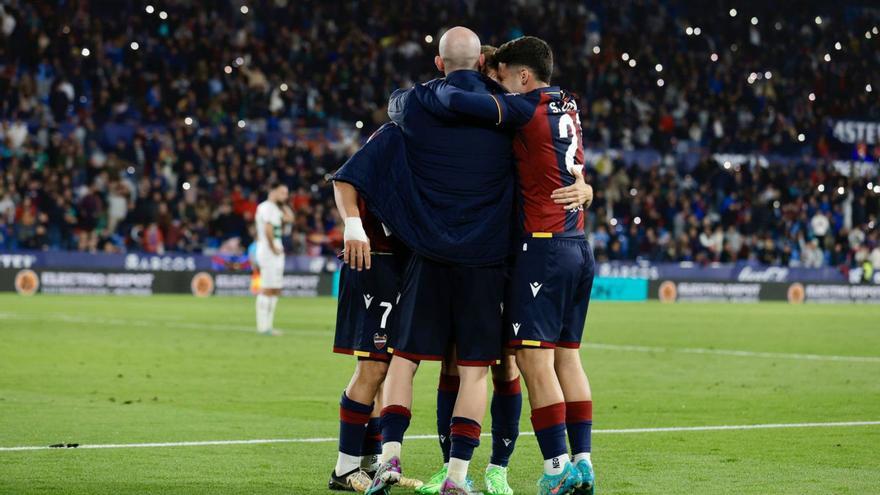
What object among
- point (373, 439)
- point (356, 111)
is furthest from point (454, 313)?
point (356, 111)

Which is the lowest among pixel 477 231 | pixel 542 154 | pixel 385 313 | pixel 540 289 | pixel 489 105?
pixel 385 313

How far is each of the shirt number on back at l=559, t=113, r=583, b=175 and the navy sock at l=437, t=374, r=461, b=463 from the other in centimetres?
139

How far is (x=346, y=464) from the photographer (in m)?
7.27

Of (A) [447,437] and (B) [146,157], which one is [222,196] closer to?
(B) [146,157]

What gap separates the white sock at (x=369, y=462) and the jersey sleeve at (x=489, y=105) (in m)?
2.16

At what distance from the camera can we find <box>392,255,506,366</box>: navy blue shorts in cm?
694

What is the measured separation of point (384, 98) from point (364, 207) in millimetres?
33539

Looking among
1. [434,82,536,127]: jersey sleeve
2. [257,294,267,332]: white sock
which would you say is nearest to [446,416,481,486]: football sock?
[434,82,536,127]: jersey sleeve

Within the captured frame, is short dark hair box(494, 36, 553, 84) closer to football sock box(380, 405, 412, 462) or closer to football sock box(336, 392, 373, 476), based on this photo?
football sock box(380, 405, 412, 462)

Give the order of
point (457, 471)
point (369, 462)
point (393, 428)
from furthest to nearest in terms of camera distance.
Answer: point (369, 462)
point (393, 428)
point (457, 471)

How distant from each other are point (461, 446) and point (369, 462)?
3.60 feet

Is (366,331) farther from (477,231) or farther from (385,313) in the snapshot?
(477,231)

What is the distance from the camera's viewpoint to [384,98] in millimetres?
40469

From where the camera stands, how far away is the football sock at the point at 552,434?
22.8ft
